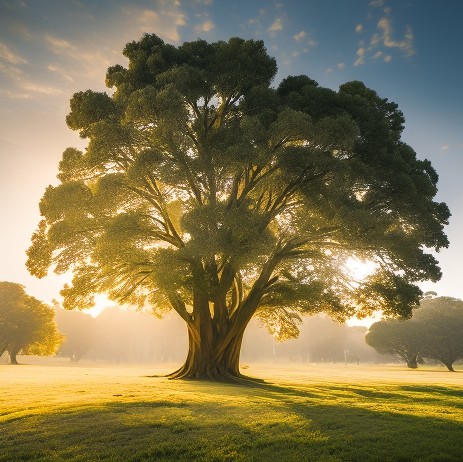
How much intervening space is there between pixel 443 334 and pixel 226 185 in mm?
68445

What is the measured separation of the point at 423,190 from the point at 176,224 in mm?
14603

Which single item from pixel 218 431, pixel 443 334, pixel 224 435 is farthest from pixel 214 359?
pixel 443 334

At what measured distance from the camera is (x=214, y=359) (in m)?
21.9

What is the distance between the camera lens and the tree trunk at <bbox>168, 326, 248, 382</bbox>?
850 inches

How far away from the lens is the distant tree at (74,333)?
9750 cm

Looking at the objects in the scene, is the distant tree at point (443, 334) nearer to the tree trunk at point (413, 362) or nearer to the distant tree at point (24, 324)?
the tree trunk at point (413, 362)

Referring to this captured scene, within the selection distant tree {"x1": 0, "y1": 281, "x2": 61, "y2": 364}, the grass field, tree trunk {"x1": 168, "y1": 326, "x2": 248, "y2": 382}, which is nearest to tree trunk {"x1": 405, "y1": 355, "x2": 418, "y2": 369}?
distant tree {"x1": 0, "y1": 281, "x2": 61, "y2": 364}

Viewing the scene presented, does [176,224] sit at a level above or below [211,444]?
above

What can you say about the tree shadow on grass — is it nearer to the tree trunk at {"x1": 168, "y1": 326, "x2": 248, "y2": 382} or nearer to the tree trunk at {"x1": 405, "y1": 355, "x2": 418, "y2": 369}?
the tree trunk at {"x1": 168, "y1": 326, "x2": 248, "y2": 382}

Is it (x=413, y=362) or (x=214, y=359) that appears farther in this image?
(x=413, y=362)

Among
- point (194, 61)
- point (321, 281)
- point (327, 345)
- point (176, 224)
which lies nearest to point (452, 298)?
point (327, 345)

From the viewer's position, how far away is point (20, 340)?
62.3 meters

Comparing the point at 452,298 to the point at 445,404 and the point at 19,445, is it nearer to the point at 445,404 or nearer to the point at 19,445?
the point at 445,404

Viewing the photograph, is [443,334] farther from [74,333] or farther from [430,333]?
[74,333]
